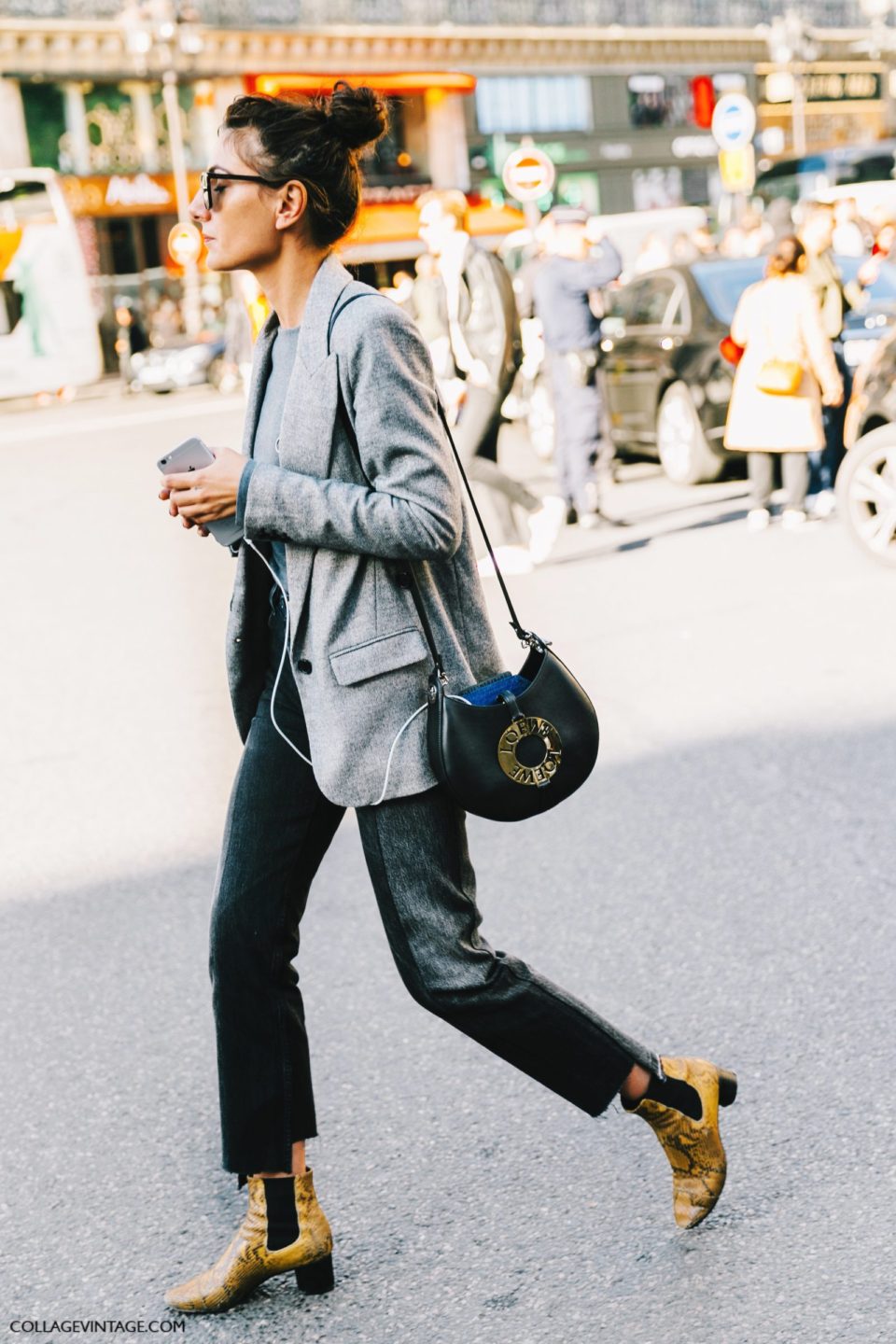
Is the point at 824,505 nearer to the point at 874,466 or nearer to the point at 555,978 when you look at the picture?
the point at 874,466

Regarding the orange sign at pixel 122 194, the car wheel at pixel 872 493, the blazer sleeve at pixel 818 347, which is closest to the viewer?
the car wheel at pixel 872 493

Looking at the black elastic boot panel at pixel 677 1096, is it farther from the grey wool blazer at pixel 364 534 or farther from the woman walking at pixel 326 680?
the grey wool blazer at pixel 364 534

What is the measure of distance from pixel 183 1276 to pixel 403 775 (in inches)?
39.3

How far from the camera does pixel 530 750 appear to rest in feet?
8.89

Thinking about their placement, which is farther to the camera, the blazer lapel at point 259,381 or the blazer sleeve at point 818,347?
the blazer sleeve at point 818,347

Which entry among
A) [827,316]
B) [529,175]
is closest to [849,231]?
[529,175]

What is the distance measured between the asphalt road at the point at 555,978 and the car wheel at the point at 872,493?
2.66 feet

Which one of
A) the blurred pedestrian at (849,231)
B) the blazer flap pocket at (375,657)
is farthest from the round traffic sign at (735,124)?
the blazer flap pocket at (375,657)

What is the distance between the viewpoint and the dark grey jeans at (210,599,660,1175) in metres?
2.77

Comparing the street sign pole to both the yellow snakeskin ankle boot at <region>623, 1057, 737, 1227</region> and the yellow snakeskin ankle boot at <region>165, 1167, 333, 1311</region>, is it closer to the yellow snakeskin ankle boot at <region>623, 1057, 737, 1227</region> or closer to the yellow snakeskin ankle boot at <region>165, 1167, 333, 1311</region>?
the yellow snakeskin ankle boot at <region>623, 1057, 737, 1227</region>

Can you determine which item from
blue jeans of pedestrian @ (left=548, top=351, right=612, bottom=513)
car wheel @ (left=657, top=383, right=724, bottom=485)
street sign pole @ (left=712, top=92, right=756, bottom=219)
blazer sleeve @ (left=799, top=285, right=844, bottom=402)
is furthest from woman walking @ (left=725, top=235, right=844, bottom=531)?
street sign pole @ (left=712, top=92, right=756, bottom=219)

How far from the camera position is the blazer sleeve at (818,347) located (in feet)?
32.4

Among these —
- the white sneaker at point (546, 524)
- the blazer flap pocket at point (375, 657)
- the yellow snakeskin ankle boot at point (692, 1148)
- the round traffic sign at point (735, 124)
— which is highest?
the round traffic sign at point (735, 124)

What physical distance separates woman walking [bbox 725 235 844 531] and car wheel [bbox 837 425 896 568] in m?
0.93
